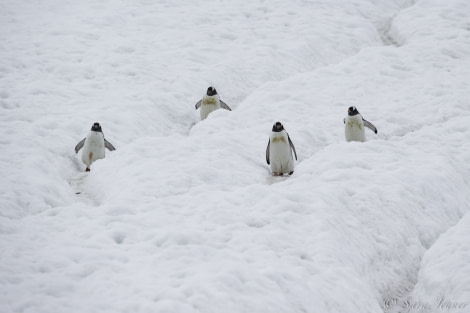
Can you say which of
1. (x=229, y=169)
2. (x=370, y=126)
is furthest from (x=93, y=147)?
(x=370, y=126)

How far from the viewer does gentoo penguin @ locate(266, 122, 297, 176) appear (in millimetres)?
12742

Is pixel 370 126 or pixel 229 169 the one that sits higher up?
pixel 229 169

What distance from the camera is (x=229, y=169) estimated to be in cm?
1183

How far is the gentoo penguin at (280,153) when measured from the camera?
12742mm

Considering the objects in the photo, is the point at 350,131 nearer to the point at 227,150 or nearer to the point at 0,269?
the point at 227,150

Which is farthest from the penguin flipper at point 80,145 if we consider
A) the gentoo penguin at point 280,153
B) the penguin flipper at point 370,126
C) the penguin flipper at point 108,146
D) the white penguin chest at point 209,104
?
the penguin flipper at point 370,126

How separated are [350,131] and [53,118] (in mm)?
7150

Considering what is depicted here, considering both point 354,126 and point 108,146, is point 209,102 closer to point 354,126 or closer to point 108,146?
point 108,146

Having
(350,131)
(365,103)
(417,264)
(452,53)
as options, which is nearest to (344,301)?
(417,264)

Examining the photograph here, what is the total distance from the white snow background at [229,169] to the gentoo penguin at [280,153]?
38cm

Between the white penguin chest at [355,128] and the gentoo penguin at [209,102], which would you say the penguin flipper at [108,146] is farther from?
the white penguin chest at [355,128]

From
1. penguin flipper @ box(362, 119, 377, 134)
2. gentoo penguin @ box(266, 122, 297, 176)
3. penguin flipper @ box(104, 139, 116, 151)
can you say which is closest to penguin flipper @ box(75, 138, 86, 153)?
penguin flipper @ box(104, 139, 116, 151)

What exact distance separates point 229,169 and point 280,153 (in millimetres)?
1414

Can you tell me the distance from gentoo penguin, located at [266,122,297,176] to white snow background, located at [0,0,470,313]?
1.24 ft
